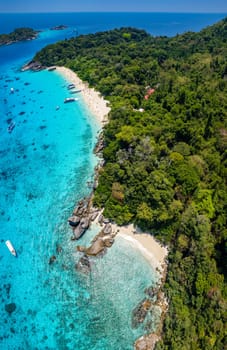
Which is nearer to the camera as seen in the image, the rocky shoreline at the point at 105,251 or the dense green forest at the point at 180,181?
the dense green forest at the point at 180,181

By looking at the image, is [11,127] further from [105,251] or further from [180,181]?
[180,181]

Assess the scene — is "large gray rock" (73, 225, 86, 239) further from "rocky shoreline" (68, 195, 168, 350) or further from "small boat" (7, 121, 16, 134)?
"small boat" (7, 121, 16, 134)

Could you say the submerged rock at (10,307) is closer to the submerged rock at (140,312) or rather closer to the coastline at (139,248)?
the coastline at (139,248)

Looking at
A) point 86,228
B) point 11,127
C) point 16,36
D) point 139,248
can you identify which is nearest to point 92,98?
point 11,127

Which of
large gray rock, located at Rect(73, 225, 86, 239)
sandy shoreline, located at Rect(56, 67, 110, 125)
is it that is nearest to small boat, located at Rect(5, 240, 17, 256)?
large gray rock, located at Rect(73, 225, 86, 239)

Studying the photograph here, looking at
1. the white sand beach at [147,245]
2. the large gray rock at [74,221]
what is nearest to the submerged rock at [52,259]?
the large gray rock at [74,221]
